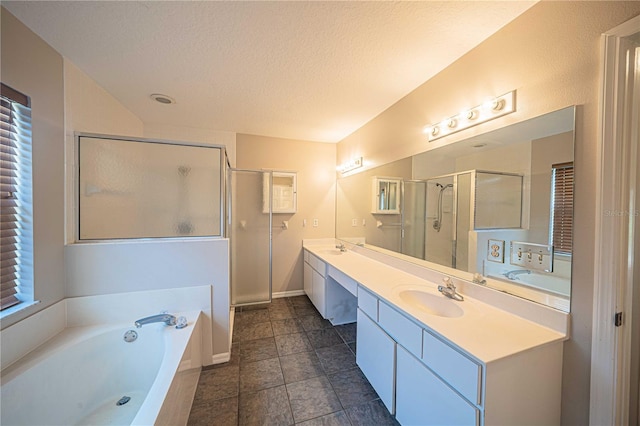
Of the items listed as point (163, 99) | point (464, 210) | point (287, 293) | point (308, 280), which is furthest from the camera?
point (287, 293)

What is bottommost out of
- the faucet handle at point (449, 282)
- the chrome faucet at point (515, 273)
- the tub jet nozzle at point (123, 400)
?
the tub jet nozzle at point (123, 400)

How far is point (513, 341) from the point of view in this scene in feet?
3.34

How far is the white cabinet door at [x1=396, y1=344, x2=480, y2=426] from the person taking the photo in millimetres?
993

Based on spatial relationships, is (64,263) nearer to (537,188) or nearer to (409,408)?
(409,408)

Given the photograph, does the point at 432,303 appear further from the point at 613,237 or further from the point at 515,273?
the point at 613,237

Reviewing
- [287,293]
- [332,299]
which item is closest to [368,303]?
[332,299]

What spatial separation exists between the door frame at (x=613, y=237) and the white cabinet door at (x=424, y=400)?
0.57 m

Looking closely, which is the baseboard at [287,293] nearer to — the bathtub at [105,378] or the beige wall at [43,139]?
the bathtub at [105,378]

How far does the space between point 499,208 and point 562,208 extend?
32cm

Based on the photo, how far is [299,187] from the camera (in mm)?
3484

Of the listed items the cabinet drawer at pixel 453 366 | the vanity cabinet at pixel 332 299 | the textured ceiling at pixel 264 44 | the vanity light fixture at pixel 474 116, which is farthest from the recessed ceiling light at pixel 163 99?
the cabinet drawer at pixel 453 366

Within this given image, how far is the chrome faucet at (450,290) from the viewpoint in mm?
1482

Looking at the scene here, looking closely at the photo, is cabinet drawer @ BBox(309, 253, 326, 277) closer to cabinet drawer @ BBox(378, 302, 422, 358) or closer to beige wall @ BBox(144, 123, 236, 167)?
cabinet drawer @ BBox(378, 302, 422, 358)

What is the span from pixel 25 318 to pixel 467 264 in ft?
9.04
